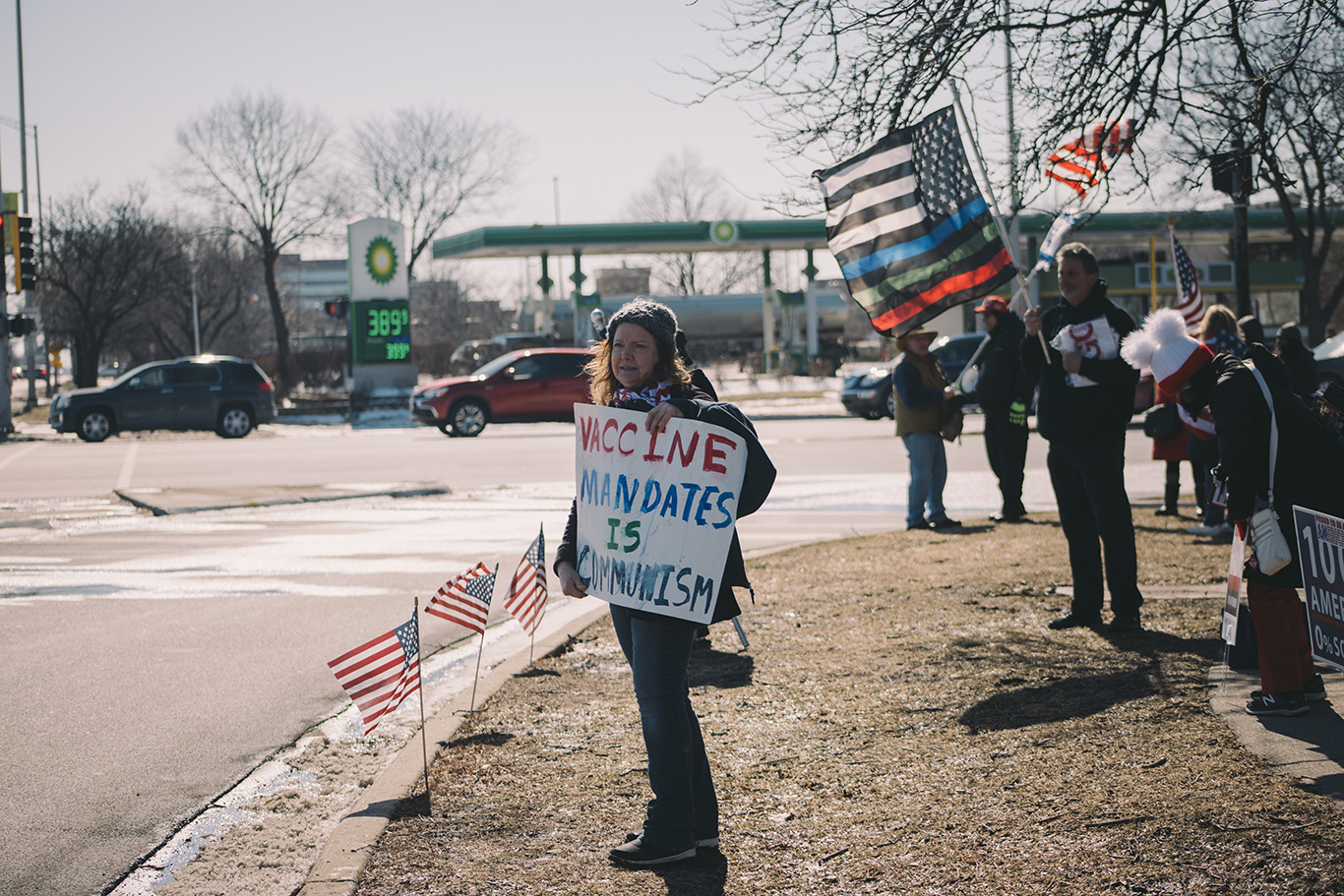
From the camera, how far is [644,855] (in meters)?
4.00

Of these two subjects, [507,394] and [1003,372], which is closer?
[1003,372]

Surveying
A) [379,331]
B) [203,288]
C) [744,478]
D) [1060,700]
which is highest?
[203,288]

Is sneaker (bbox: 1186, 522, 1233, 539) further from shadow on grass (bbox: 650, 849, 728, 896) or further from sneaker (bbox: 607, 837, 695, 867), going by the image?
sneaker (bbox: 607, 837, 695, 867)

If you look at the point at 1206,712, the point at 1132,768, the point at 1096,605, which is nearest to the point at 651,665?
the point at 1132,768

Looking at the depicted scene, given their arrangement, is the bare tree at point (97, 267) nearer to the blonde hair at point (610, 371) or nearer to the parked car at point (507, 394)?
the parked car at point (507, 394)

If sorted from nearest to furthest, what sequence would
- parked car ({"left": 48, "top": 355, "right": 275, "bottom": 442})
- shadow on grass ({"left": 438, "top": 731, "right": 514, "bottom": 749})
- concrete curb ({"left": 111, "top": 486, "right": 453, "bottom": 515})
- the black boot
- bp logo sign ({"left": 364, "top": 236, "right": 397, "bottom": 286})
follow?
shadow on grass ({"left": 438, "top": 731, "right": 514, "bottom": 749}) < the black boot < concrete curb ({"left": 111, "top": 486, "right": 453, "bottom": 515}) < parked car ({"left": 48, "top": 355, "right": 275, "bottom": 442}) < bp logo sign ({"left": 364, "top": 236, "right": 397, "bottom": 286})

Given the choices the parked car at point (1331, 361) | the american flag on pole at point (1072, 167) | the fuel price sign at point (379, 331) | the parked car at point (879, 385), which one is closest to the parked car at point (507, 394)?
the parked car at point (879, 385)

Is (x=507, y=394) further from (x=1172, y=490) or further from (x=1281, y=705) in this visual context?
(x=1281, y=705)

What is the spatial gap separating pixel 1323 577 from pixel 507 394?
76.5ft

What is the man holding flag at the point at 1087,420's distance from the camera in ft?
21.7

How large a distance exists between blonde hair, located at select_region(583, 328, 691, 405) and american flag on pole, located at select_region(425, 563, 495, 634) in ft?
6.21

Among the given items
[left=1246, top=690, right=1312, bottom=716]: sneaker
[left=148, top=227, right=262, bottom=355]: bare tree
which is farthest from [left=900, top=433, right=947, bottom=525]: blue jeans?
[left=148, top=227, right=262, bottom=355]: bare tree

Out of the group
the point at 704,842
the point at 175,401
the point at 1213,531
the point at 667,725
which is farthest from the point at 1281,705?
the point at 175,401

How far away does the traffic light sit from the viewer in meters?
27.6
